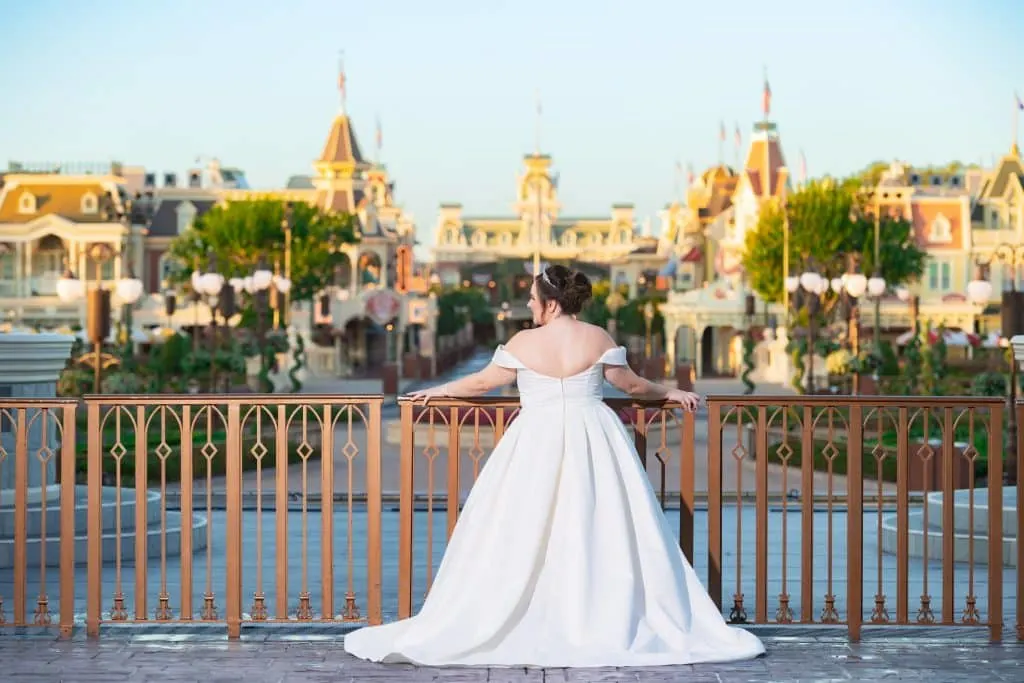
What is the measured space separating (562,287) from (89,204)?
78.6m

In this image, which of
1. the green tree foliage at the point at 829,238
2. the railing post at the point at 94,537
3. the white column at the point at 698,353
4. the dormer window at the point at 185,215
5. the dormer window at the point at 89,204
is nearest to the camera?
the railing post at the point at 94,537

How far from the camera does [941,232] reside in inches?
3118

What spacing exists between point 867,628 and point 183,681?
11.8 feet

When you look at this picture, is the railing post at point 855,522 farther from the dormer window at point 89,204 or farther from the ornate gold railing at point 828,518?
the dormer window at point 89,204

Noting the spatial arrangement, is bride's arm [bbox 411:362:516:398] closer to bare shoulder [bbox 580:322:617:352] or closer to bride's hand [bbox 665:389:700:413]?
bare shoulder [bbox 580:322:617:352]

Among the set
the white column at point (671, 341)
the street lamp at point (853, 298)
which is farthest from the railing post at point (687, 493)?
the white column at point (671, 341)

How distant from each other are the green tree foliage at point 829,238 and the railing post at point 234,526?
59.2 m

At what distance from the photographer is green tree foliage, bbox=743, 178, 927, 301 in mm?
69062

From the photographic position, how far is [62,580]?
32.5 feet

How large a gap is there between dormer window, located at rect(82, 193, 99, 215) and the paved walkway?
253 ft

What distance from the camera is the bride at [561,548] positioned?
9.01 meters

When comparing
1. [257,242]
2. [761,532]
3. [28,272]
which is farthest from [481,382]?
[28,272]

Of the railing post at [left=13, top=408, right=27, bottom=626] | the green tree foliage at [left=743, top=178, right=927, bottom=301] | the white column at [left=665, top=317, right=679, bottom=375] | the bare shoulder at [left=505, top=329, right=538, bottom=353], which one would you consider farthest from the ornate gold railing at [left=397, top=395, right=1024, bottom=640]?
the green tree foliage at [left=743, top=178, right=927, bottom=301]

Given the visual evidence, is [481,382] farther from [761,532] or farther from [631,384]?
[761,532]
